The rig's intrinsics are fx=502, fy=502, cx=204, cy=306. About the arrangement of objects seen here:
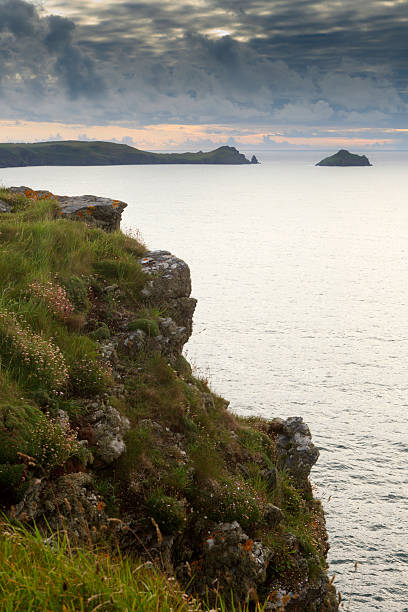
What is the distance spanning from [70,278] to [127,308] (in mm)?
2155

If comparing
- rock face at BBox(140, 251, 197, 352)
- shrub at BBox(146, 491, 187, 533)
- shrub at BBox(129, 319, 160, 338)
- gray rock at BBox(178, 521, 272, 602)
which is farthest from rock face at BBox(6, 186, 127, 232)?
gray rock at BBox(178, 521, 272, 602)

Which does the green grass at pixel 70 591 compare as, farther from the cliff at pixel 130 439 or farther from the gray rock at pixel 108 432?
the gray rock at pixel 108 432

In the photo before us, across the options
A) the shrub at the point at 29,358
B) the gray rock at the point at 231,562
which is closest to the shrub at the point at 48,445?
the shrub at the point at 29,358

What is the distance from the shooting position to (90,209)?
19.9 meters

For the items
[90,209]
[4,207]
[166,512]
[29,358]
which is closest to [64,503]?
[166,512]

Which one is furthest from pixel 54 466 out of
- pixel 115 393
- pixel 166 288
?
pixel 166 288

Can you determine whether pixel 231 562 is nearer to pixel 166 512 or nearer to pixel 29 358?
pixel 166 512

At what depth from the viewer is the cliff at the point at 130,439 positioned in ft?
29.9

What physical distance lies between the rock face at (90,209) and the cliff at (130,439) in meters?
1.93

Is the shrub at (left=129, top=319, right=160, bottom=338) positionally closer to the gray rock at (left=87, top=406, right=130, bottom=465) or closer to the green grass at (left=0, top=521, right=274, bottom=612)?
the gray rock at (left=87, top=406, right=130, bottom=465)

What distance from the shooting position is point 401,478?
104ft

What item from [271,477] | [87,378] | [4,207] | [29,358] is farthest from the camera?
[4,207]

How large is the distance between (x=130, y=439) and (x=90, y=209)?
1123 centimetres

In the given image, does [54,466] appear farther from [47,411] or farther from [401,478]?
[401,478]
